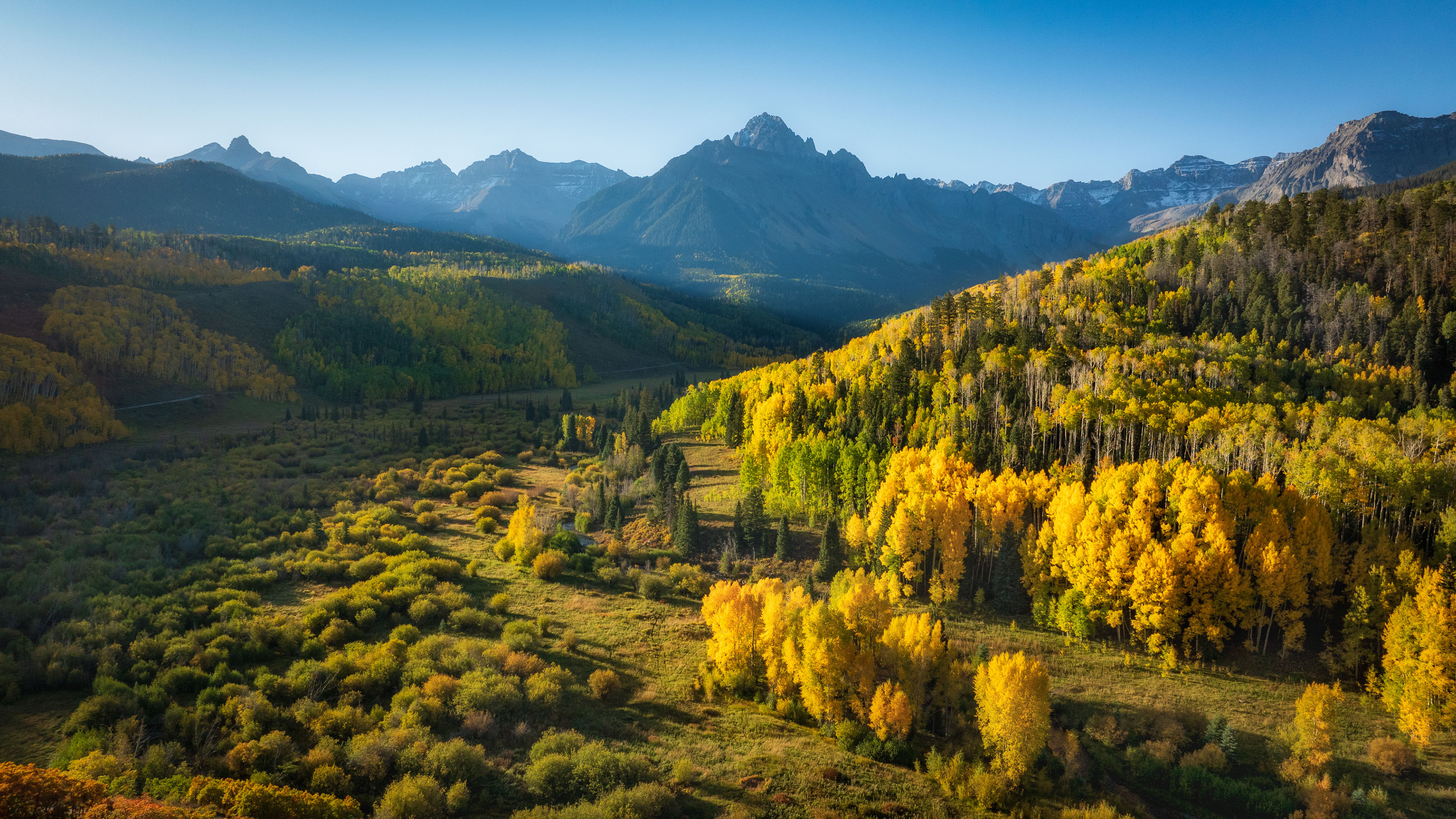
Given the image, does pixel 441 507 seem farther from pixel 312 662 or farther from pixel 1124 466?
pixel 1124 466

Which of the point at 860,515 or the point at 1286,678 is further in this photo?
the point at 860,515

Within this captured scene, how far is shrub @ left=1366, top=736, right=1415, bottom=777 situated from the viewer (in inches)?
1592

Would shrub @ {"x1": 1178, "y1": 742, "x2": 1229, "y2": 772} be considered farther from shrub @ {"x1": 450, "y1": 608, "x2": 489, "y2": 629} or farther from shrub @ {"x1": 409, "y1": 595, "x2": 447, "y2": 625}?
shrub @ {"x1": 409, "y1": 595, "x2": 447, "y2": 625}

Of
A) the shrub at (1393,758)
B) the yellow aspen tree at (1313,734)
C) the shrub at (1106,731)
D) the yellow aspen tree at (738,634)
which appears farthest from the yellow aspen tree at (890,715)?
the shrub at (1393,758)

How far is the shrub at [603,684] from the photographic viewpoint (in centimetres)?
4819

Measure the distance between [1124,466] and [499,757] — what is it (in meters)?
59.2

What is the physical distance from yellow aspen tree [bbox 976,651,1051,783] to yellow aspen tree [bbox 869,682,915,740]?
509 cm

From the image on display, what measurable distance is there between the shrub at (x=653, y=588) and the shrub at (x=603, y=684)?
1831 cm

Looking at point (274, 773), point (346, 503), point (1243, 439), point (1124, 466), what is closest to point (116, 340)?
point (346, 503)

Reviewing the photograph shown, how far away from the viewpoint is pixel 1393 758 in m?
40.6

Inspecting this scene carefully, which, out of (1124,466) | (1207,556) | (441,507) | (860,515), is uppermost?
(1124,466)

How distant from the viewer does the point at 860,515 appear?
3098 inches

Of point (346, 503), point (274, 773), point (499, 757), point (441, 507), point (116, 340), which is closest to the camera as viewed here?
point (274, 773)

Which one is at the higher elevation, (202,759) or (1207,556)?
(1207,556)
